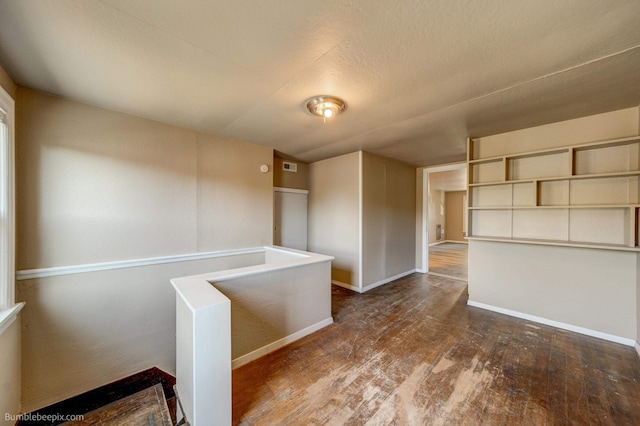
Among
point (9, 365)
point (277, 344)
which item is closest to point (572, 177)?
point (277, 344)

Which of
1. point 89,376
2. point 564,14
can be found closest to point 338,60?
point 564,14

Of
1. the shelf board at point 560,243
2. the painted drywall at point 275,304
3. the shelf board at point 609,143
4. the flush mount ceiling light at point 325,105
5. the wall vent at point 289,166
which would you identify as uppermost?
the flush mount ceiling light at point 325,105

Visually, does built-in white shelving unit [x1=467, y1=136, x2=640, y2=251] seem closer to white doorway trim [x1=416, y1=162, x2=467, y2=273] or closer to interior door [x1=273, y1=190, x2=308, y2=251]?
white doorway trim [x1=416, y1=162, x2=467, y2=273]

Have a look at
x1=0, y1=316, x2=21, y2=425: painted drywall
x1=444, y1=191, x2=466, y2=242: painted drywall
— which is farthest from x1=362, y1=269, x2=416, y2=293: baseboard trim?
x1=444, y1=191, x2=466, y2=242: painted drywall

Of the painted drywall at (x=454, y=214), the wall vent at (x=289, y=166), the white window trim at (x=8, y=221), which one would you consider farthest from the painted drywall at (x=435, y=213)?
the white window trim at (x=8, y=221)

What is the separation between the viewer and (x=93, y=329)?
218 cm

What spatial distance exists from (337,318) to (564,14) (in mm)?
3110

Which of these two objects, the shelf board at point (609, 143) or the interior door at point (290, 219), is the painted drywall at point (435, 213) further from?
the shelf board at point (609, 143)

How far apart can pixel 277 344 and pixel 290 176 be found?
10.1 feet

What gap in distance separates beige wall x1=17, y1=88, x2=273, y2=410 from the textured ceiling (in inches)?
12.1

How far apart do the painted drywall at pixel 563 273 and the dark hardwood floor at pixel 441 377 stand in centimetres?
24

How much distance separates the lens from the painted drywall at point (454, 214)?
9.62 m

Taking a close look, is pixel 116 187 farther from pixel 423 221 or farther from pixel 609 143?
pixel 423 221

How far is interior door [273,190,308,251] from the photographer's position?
4.34m
